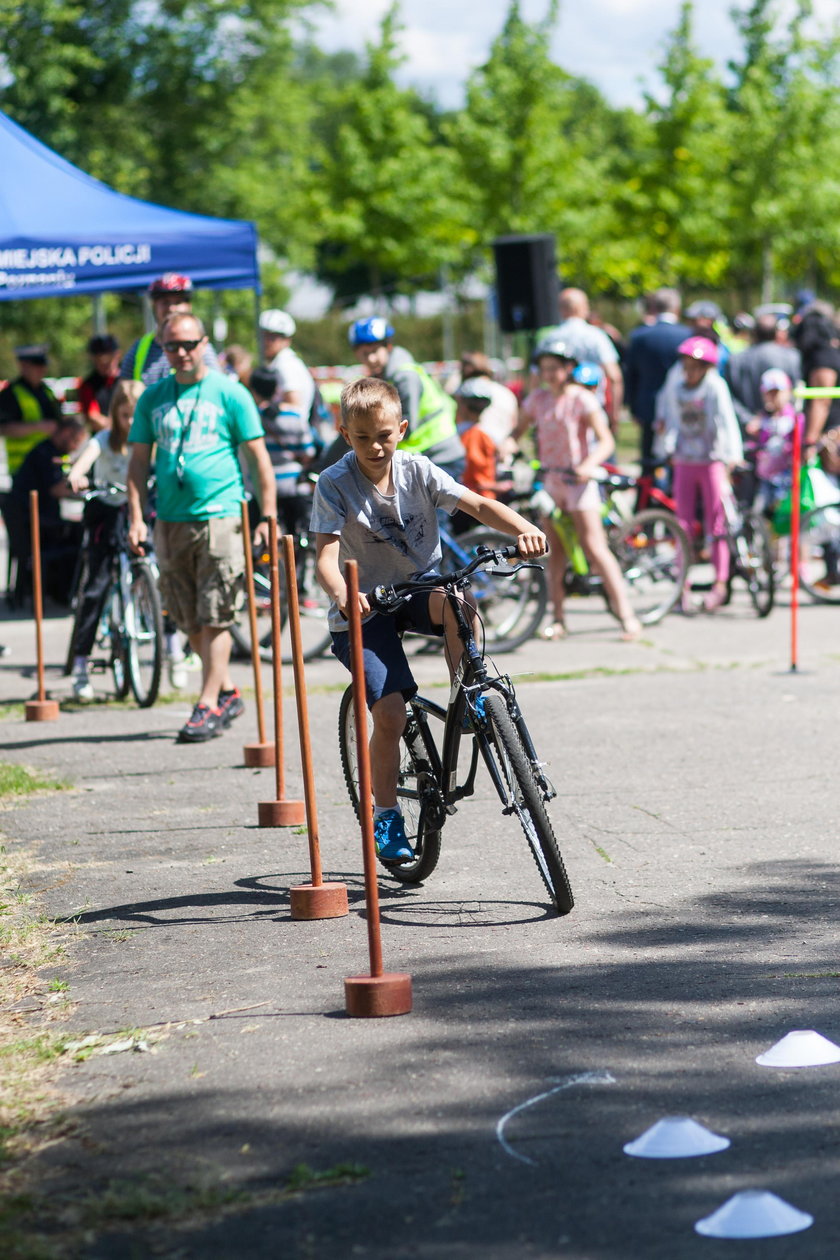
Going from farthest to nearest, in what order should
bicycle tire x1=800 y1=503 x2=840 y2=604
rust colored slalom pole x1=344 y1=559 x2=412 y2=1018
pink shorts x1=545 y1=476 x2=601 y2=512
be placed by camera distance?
bicycle tire x1=800 y1=503 x2=840 y2=604, pink shorts x1=545 y1=476 x2=601 y2=512, rust colored slalom pole x1=344 y1=559 x2=412 y2=1018

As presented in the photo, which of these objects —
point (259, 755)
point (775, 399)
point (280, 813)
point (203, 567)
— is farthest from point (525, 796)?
point (775, 399)

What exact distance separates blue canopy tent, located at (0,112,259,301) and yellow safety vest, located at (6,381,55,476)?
1.00 m

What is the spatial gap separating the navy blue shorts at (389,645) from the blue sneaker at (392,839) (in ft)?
1.32

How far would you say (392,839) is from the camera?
18.9 ft

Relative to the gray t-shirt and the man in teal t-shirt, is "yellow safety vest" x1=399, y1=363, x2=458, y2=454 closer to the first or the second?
the man in teal t-shirt

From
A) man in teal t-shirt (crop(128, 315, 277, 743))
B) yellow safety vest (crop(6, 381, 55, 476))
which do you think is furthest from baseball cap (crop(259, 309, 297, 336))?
man in teal t-shirt (crop(128, 315, 277, 743))

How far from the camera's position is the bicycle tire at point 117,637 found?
995 cm

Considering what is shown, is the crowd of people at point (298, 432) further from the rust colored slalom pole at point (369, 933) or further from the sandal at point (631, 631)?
the rust colored slalom pole at point (369, 933)

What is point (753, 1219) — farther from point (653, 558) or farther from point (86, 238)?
point (86, 238)

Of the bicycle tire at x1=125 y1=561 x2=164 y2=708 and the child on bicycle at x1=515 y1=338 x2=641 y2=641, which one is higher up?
the child on bicycle at x1=515 y1=338 x2=641 y2=641

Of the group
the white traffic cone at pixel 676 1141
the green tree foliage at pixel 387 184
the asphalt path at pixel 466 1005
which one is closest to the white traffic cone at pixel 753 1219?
the asphalt path at pixel 466 1005

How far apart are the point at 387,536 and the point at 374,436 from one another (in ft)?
1.23

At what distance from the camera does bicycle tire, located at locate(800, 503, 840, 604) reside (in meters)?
13.7

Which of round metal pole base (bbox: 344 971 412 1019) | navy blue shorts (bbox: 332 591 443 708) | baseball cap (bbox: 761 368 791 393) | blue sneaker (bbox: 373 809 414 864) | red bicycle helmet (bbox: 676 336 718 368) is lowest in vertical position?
round metal pole base (bbox: 344 971 412 1019)
